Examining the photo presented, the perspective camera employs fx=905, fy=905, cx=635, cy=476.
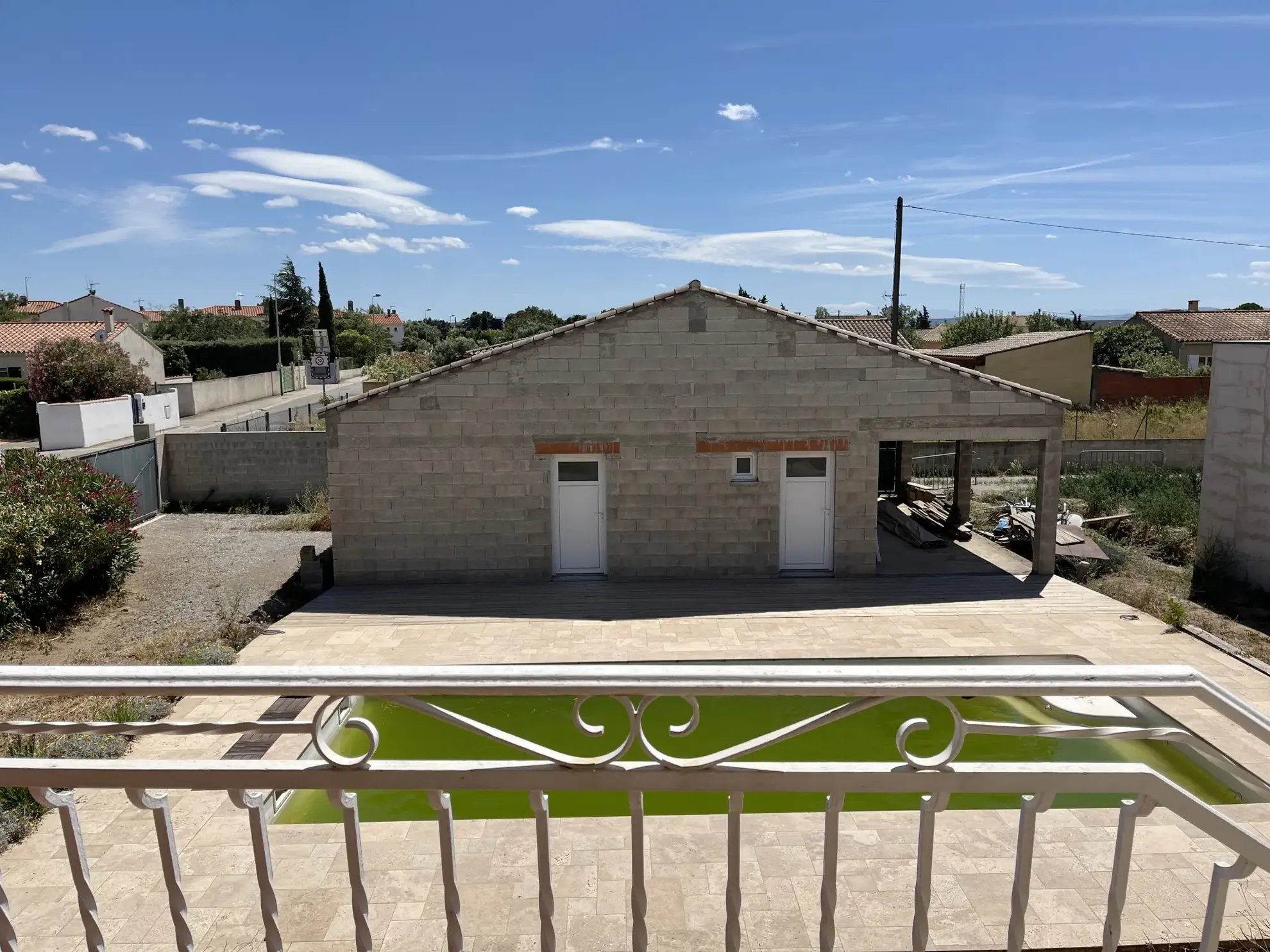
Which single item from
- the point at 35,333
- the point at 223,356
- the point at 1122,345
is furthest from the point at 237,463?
the point at 1122,345

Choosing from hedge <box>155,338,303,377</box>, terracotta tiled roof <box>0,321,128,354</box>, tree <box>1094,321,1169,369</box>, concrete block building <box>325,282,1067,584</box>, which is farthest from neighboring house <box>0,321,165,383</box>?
tree <box>1094,321,1169,369</box>

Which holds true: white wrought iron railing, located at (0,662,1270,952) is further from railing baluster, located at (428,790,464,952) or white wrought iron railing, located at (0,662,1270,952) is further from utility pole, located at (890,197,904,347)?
utility pole, located at (890,197,904,347)

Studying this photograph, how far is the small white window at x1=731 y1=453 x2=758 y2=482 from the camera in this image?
48.2 ft

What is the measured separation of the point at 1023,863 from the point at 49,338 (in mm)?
41322

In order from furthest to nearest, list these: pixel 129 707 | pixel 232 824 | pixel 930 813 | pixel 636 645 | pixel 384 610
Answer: pixel 384 610, pixel 636 645, pixel 129 707, pixel 232 824, pixel 930 813

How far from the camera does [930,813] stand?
2182 mm

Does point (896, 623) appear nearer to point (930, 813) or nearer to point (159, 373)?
point (930, 813)

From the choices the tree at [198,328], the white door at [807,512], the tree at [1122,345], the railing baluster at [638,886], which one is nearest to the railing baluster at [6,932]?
the railing baluster at [638,886]

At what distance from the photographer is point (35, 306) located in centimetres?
6406

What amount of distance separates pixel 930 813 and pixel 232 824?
606 cm

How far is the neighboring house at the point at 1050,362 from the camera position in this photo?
31.4 m

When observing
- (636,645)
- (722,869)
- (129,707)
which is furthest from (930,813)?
(636,645)

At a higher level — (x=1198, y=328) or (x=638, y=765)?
(x=1198, y=328)

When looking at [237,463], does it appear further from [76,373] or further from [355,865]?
[355,865]
